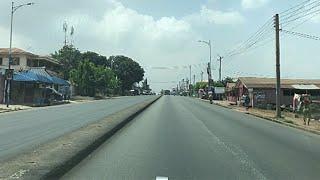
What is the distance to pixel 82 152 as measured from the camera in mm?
14758

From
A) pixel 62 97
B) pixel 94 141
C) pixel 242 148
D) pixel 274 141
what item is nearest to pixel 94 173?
pixel 94 141

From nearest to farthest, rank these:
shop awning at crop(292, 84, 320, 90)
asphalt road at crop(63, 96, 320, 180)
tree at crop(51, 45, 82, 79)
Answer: asphalt road at crop(63, 96, 320, 180) → shop awning at crop(292, 84, 320, 90) → tree at crop(51, 45, 82, 79)

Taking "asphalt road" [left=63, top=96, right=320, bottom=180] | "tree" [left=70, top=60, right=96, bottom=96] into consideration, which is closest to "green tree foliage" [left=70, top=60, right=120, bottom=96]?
"tree" [left=70, top=60, right=96, bottom=96]

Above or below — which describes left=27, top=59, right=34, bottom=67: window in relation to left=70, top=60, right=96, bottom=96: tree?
above

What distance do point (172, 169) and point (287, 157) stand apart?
4295 millimetres

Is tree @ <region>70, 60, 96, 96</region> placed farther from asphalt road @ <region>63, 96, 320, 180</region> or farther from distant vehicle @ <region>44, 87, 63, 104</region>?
asphalt road @ <region>63, 96, 320, 180</region>

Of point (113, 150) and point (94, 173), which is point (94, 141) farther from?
point (94, 173)

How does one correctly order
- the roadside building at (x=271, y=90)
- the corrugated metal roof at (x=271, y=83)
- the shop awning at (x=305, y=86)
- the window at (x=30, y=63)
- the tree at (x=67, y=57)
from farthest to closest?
the tree at (x=67, y=57), the window at (x=30, y=63), the shop awning at (x=305, y=86), the corrugated metal roof at (x=271, y=83), the roadside building at (x=271, y=90)

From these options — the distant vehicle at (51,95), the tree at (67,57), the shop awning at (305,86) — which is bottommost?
the distant vehicle at (51,95)

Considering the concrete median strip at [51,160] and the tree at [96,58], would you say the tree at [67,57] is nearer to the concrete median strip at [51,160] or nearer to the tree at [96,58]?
the tree at [96,58]

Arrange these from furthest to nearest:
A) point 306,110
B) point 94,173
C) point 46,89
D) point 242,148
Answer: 1. point 46,89
2. point 306,110
3. point 242,148
4. point 94,173

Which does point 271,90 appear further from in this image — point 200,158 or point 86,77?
point 200,158

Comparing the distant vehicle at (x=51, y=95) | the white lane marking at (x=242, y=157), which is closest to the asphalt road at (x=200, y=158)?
the white lane marking at (x=242, y=157)

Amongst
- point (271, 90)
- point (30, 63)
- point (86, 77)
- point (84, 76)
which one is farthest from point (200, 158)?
point (86, 77)
